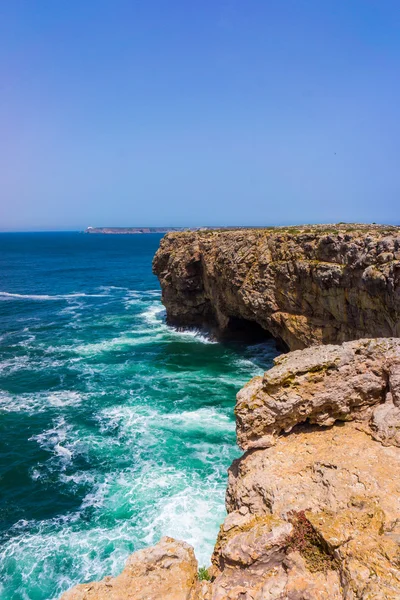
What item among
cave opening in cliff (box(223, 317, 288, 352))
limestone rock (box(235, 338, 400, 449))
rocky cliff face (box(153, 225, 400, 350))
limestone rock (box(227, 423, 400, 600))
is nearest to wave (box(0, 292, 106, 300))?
rocky cliff face (box(153, 225, 400, 350))

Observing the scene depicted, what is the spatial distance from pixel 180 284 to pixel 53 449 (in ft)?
108

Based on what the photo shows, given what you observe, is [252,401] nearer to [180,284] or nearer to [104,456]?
[104,456]

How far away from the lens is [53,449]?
97.1ft

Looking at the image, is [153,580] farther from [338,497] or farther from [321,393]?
[321,393]

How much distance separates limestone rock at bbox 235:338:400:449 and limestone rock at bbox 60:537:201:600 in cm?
464

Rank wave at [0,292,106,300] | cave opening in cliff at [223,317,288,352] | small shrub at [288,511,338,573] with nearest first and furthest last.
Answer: small shrub at [288,511,338,573] → cave opening in cliff at [223,317,288,352] → wave at [0,292,106,300]

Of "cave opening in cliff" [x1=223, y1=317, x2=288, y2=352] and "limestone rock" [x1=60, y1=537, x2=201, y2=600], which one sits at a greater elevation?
"limestone rock" [x1=60, y1=537, x2=201, y2=600]

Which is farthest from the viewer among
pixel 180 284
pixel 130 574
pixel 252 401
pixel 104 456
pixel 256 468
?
pixel 180 284

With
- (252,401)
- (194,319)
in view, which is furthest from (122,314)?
(252,401)

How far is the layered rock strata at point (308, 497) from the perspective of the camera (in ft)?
27.3

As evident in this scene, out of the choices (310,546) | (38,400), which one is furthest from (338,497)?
(38,400)

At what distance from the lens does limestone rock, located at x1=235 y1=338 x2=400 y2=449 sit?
13016 millimetres

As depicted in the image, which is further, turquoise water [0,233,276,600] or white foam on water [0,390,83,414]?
white foam on water [0,390,83,414]

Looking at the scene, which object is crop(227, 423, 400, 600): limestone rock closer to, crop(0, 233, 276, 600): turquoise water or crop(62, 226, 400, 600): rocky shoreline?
crop(62, 226, 400, 600): rocky shoreline
